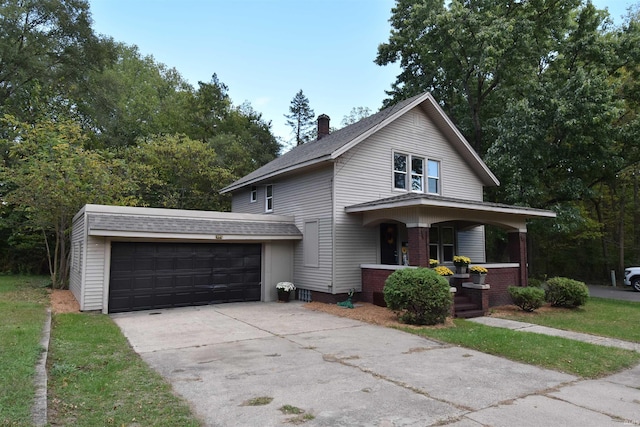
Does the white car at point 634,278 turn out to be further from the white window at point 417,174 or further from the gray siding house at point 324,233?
the white window at point 417,174

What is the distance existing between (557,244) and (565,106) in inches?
495

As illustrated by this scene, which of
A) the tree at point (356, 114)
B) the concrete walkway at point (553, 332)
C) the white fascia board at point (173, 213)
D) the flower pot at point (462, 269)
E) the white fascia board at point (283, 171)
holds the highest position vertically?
the tree at point (356, 114)

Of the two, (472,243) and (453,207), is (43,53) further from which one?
(472,243)

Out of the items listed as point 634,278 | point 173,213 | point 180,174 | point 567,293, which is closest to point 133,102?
point 180,174

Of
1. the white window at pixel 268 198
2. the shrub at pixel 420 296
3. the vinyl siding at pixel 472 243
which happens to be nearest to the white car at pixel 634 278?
the vinyl siding at pixel 472 243

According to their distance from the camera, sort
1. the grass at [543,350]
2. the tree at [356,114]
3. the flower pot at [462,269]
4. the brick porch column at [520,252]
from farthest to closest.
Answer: the tree at [356,114], the brick porch column at [520,252], the flower pot at [462,269], the grass at [543,350]

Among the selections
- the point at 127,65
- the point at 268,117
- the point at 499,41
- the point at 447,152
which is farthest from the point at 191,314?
the point at 127,65

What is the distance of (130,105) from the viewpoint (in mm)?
35750

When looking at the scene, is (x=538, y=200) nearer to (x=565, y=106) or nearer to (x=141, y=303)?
(x=565, y=106)

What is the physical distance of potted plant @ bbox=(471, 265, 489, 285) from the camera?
11727 millimetres

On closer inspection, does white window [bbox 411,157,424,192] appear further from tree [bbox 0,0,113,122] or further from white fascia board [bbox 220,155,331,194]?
tree [bbox 0,0,113,122]

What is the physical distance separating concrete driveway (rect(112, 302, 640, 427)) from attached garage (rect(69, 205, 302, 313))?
2.92 m

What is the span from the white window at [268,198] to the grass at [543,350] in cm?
911

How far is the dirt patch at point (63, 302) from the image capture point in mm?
10792
